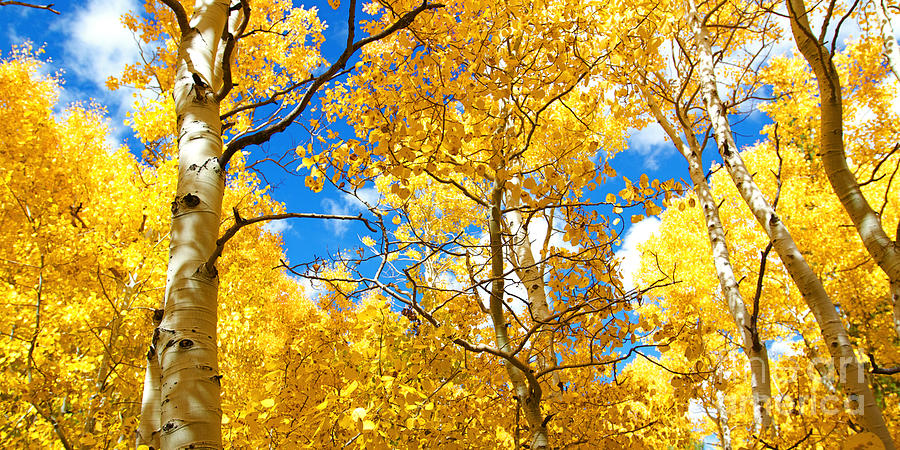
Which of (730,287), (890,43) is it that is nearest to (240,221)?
(730,287)

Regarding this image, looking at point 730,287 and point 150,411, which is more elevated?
point 730,287

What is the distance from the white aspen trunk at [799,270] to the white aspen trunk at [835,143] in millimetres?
377

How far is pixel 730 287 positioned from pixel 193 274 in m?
4.46

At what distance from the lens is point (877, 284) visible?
1024 cm

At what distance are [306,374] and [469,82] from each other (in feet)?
7.41

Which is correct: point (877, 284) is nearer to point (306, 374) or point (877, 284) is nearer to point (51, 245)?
point (306, 374)

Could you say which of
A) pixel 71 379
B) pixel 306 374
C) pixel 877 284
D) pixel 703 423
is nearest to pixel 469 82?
pixel 306 374

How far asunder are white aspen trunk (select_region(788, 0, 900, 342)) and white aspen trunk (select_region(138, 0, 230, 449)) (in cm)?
296

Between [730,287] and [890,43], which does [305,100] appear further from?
[890,43]

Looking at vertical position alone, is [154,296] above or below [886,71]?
below

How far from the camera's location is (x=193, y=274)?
1.66 m

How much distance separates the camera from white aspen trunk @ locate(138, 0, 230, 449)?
1442 mm

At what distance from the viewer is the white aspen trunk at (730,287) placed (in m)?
3.56

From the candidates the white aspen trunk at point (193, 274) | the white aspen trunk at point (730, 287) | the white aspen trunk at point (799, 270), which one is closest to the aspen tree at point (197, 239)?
the white aspen trunk at point (193, 274)
